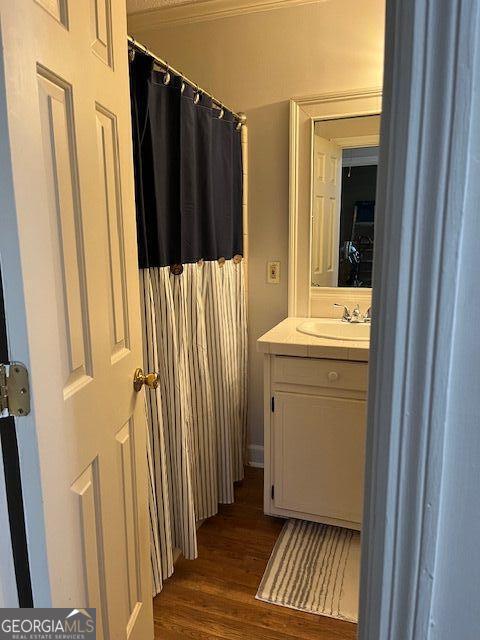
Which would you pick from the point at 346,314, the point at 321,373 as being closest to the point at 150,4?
the point at 346,314

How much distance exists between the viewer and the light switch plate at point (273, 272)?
7.71 feet

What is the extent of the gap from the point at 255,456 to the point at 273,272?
110 centimetres

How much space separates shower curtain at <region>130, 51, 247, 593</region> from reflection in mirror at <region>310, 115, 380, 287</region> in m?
0.42

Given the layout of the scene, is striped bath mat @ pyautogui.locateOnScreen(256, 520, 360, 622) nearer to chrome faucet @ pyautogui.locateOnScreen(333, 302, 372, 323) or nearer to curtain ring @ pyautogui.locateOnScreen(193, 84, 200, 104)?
chrome faucet @ pyautogui.locateOnScreen(333, 302, 372, 323)

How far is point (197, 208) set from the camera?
5.73ft

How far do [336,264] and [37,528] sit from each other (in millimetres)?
1848

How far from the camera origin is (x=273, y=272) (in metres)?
2.36

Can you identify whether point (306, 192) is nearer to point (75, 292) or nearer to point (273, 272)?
point (273, 272)

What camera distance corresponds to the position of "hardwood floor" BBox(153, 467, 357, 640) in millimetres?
1450

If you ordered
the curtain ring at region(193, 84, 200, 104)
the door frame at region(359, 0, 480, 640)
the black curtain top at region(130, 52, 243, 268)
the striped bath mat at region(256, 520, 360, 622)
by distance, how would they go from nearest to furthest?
the door frame at region(359, 0, 480, 640) → the black curtain top at region(130, 52, 243, 268) → the striped bath mat at region(256, 520, 360, 622) → the curtain ring at region(193, 84, 200, 104)

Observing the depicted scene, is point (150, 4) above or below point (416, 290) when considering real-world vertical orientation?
above

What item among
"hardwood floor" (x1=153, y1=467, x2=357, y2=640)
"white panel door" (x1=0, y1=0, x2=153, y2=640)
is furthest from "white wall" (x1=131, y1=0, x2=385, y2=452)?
"white panel door" (x1=0, y1=0, x2=153, y2=640)

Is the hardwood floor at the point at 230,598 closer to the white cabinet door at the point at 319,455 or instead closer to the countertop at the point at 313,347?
the white cabinet door at the point at 319,455

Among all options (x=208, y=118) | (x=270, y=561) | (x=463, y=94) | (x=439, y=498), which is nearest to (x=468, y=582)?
(x=439, y=498)
